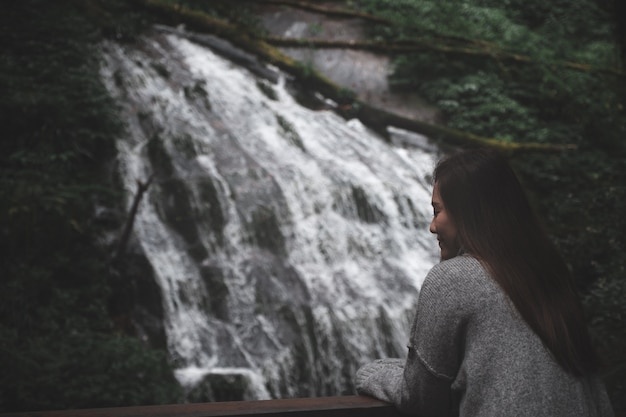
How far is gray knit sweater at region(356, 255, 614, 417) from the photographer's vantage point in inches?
60.4

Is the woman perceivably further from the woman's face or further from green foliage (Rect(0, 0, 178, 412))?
green foliage (Rect(0, 0, 178, 412))

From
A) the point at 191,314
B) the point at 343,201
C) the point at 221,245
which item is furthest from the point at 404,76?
the point at 191,314

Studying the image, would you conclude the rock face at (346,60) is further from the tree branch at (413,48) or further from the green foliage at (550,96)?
the green foliage at (550,96)

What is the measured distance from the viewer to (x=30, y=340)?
528cm

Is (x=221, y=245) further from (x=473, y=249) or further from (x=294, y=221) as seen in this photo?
(x=473, y=249)

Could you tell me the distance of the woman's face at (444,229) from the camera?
180cm

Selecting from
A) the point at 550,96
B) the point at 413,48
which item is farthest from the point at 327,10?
the point at 550,96

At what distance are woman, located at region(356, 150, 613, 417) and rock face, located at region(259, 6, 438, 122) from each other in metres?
11.5

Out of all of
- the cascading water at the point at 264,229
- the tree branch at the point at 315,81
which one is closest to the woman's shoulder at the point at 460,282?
the cascading water at the point at 264,229

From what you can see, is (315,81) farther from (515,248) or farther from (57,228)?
(515,248)

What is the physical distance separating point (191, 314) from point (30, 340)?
6.46ft

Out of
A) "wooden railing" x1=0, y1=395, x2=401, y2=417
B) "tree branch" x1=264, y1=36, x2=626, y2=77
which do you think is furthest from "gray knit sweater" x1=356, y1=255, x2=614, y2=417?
"tree branch" x1=264, y1=36, x2=626, y2=77

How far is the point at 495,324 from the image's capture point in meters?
1.56

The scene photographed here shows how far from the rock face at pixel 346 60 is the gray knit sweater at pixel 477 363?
1170 centimetres
